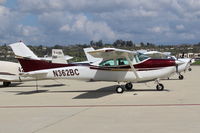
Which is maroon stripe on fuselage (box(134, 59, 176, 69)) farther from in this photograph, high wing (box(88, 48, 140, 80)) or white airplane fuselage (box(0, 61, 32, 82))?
white airplane fuselage (box(0, 61, 32, 82))

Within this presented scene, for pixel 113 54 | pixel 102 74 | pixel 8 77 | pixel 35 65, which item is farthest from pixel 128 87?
pixel 8 77

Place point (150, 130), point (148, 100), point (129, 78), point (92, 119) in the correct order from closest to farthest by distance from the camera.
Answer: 1. point (150, 130)
2. point (92, 119)
3. point (148, 100)
4. point (129, 78)

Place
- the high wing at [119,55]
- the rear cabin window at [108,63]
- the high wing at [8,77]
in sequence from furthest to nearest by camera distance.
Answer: the high wing at [8,77]
the rear cabin window at [108,63]
the high wing at [119,55]

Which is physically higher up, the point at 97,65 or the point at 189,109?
the point at 97,65

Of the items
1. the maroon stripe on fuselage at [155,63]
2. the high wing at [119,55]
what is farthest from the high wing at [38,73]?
the maroon stripe on fuselage at [155,63]

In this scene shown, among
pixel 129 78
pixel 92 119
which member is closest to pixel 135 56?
pixel 129 78

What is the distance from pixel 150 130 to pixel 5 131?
10.6 ft

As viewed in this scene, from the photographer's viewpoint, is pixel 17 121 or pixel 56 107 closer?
pixel 17 121

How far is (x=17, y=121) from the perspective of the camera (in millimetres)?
8820

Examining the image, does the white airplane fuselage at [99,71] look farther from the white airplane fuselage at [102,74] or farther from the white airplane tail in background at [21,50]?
the white airplane tail in background at [21,50]

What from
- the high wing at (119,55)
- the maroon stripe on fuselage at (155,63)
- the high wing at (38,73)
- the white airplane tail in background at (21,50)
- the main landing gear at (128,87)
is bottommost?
the main landing gear at (128,87)

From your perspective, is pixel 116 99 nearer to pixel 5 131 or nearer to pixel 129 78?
pixel 129 78

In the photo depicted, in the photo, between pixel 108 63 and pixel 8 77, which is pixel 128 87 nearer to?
pixel 108 63

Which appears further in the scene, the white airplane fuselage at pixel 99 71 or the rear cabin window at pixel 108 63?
the rear cabin window at pixel 108 63
